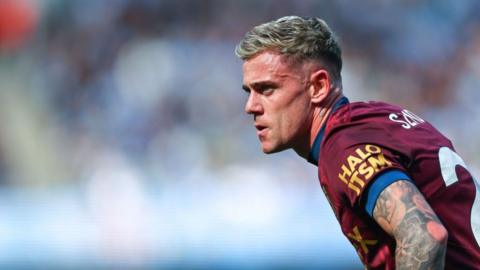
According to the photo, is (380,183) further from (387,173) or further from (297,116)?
(297,116)

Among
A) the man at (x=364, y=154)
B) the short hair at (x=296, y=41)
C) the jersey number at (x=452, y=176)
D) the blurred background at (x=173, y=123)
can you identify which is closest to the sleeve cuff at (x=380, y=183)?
the man at (x=364, y=154)

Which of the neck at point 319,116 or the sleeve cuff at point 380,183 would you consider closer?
the sleeve cuff at point 380,183

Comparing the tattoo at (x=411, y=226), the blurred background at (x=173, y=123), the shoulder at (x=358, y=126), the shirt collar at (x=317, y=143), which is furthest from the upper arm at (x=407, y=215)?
the blurred background at (x=173, y=123)

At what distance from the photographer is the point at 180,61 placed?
29.2ft

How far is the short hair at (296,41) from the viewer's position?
3.23m

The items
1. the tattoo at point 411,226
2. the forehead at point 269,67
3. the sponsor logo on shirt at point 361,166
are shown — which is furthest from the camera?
the forehead at point 269,67

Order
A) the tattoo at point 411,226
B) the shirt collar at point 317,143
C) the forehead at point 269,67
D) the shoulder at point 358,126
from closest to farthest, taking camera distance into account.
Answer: the tattoo at point 411,226, the shoulder at point 358,126, the shirt collar at point 317,143, the forehead at point 269,67

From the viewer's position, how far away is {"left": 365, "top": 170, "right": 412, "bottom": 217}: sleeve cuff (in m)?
2.53

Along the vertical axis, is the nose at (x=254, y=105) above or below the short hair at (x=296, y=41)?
below

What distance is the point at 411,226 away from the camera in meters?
2.46

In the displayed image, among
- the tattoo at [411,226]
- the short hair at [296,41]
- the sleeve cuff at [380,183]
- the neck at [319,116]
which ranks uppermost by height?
the short hair at [296,41]

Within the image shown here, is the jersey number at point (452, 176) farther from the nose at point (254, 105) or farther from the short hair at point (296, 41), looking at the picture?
the nose at point (254, 105)

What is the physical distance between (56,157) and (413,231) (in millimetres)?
6737

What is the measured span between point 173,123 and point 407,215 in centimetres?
646
